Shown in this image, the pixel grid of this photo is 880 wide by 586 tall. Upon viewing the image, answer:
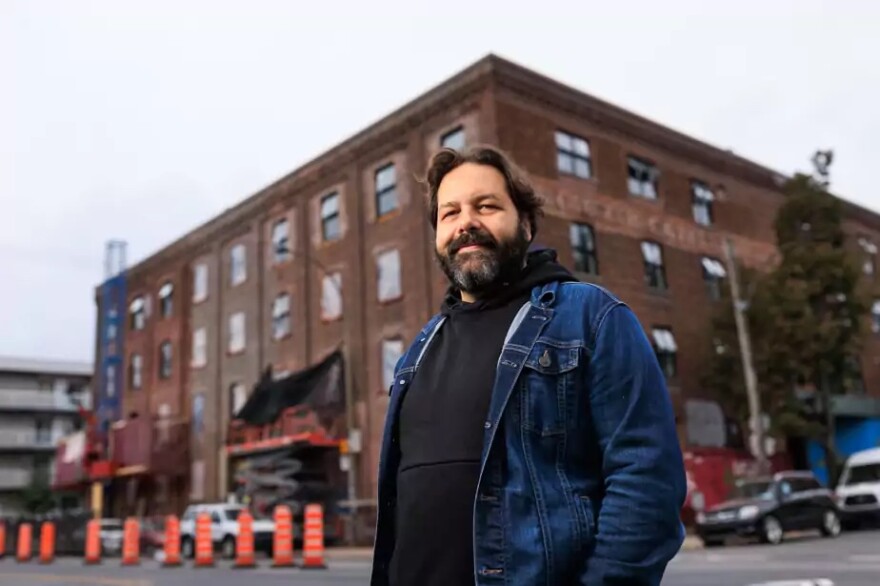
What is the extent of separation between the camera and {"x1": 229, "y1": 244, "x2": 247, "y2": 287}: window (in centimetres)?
3519

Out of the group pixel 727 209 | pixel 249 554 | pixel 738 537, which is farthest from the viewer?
pixel 727 209

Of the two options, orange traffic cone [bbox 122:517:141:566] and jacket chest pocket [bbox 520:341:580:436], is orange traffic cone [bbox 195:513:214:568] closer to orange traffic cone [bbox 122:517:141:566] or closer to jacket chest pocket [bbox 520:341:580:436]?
orange traffic cone [bbox 122:517:141:566]

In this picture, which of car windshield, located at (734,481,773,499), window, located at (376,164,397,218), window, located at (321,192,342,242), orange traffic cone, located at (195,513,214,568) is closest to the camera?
car windshield, located at (734,481,773,499)

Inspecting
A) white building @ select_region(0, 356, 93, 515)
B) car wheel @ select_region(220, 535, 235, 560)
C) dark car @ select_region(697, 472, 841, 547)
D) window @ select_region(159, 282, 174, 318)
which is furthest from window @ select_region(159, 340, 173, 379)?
dark car @ select_region(697, 472, 841, 547)

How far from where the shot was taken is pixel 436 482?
7.87 ft

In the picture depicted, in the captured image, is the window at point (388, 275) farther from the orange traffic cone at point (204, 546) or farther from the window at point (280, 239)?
the orange traffic cone at point (204, 546)

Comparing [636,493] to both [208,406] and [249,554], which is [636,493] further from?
[208,406]

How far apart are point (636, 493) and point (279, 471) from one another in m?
26.8

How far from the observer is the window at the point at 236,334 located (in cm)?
3472

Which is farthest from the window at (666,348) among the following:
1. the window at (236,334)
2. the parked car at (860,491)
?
the window at (236,334)

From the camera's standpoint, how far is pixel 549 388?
2270 mm

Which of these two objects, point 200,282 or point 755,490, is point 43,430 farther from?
point 755,490

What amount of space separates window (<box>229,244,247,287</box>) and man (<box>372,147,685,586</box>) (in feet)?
109

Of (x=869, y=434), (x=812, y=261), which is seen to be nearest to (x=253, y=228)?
(x=812, y=261)
